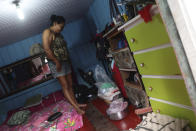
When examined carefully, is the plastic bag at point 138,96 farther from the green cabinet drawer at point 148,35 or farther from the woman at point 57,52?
the woman at point 57,52

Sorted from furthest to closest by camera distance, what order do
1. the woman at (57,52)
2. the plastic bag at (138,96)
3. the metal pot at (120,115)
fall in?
the woman at (57,52)
the metal pot at (120,115)
the plastic bag at (138,96)

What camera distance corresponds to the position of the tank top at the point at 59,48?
109 inches

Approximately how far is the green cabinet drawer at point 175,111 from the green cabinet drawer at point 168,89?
0.08 meters

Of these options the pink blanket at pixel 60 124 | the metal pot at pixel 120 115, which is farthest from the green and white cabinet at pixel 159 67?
the pink blanket at pixel 60 124

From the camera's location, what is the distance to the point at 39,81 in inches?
186

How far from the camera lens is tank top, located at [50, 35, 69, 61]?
2.77 meters

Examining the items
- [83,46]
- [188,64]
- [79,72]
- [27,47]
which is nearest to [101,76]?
[79,72]

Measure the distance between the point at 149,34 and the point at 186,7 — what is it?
76 centimetres

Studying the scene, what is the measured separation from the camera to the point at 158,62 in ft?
4.65

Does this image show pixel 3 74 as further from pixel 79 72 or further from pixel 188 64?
pixel 188 64

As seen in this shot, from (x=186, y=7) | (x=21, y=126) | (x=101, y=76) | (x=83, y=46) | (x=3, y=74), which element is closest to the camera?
(x=186, y=7)

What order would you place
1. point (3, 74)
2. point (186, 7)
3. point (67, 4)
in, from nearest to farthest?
point (186, 7)
point (67, 4)
point (3, 74)

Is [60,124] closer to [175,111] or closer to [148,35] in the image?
[175,111]

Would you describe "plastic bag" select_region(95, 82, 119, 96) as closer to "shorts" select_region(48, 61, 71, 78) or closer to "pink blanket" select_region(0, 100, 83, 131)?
"pink blanket" select_region(0, 100, 83, 131)
